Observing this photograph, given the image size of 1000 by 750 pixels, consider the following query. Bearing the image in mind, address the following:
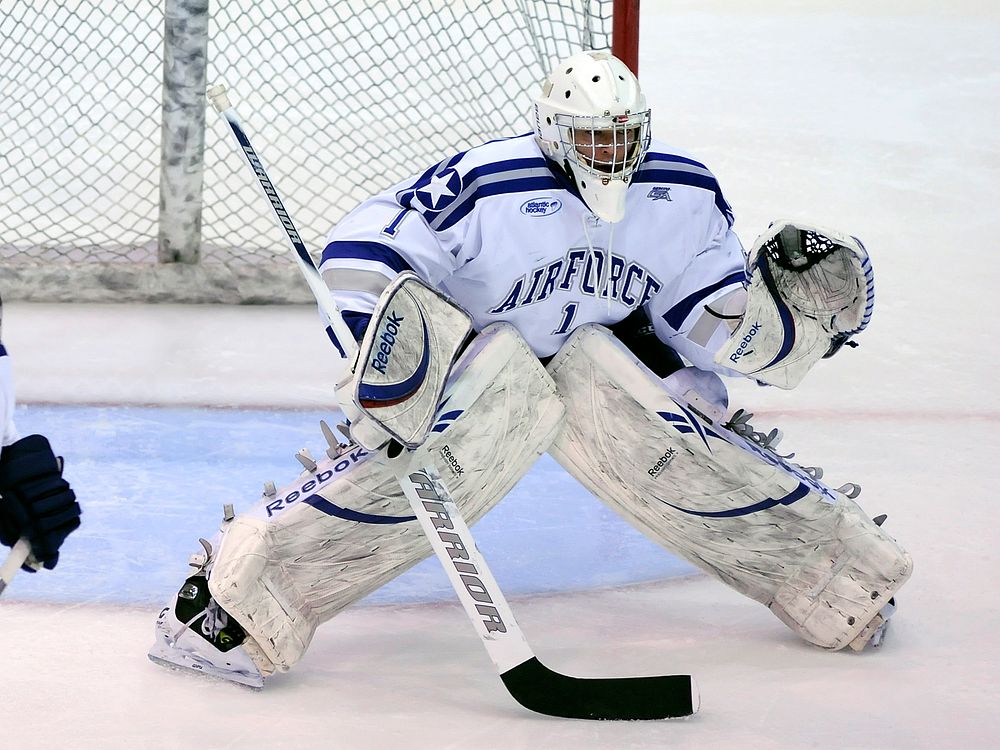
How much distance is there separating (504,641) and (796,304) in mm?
733

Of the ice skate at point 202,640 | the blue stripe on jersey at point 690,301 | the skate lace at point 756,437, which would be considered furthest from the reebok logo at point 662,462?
the ice skate at point 202,640

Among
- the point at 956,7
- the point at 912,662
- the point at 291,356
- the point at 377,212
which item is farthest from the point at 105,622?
the point at 956,7

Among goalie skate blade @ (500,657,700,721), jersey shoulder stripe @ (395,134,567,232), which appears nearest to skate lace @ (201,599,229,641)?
goalie skate blade @ (500,657,700,721)

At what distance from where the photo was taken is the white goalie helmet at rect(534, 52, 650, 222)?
2416mm

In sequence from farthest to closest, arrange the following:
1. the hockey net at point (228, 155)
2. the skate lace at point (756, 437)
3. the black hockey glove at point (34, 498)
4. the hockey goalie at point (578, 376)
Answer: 1. the hockey net at point (228, 155)
2. the skate lace at point (756, 437)
3. the hockey goalie at point (578, 376)
4. the black hockey glove at point (34, 498)

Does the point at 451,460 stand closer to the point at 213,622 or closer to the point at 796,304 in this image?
the point at 213,622

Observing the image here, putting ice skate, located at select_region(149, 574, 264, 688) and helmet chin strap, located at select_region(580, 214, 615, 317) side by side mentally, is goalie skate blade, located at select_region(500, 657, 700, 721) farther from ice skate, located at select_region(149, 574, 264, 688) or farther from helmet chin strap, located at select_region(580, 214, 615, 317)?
helmet chin strap, located at select_region(580, 214, 615, 317)

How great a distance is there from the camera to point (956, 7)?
9023 mm

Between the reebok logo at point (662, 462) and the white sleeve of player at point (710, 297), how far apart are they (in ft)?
0.59

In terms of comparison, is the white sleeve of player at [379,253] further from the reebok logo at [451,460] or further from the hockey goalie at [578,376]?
the reebok logo at [451,460]

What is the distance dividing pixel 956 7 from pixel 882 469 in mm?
6225

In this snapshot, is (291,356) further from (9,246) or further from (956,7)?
(956,7)

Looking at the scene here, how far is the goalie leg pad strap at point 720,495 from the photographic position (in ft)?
8.39

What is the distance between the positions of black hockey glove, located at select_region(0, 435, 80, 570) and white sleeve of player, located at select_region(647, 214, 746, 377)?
1.15 metres
